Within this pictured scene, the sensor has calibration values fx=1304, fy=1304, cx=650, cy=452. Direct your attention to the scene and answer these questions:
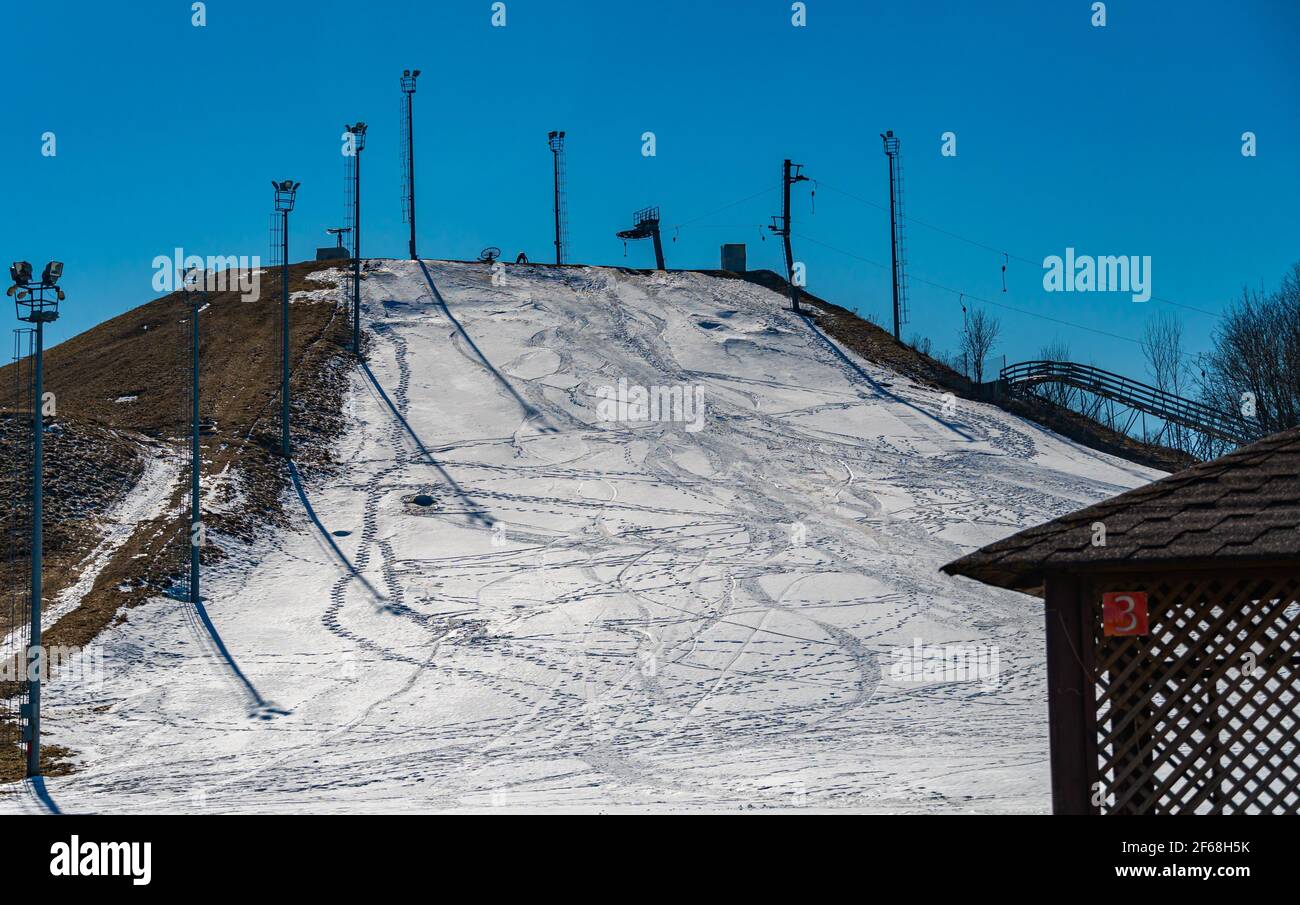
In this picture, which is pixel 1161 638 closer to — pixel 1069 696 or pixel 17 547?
pixel 1069 696

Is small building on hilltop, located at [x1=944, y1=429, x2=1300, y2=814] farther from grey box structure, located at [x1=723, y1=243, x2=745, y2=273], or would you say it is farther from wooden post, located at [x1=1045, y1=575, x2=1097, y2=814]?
grey box structure, located at [x1=723, y1=243, x2=745, y2=273]

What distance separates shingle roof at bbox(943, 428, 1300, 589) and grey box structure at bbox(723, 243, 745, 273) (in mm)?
55239

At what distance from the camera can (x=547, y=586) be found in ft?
93.0

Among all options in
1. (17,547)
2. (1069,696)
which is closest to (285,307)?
(17,547)

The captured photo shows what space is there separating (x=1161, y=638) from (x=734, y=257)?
57.1 meters

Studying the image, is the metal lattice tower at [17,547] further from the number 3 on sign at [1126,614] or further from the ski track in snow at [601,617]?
the number 3 on sign at [1126,614]

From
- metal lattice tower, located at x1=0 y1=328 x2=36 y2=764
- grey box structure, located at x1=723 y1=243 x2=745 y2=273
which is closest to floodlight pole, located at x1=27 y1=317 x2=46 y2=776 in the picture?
metal lattice tower, located at x1=0 y1=328 x2=36 y2=764

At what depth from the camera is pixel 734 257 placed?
216ft

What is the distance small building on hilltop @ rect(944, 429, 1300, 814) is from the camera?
9656 mm

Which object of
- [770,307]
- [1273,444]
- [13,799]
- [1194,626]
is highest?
[770,307]

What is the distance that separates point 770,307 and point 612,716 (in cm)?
3792
